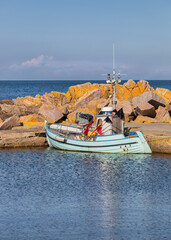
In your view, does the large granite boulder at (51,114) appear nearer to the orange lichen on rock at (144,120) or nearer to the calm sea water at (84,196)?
the orange lichen on rock at (144,120)

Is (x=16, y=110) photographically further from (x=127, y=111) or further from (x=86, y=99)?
(x=127, y=111)

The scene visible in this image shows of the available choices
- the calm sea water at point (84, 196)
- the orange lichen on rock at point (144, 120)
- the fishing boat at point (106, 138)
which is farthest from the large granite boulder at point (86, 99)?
the calm sea water at point (84, 196)

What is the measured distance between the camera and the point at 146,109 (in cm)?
4300

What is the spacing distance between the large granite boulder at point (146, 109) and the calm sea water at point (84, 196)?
994 cm

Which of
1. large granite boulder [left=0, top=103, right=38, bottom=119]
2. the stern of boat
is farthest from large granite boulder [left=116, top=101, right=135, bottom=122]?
large granite boulder [left=0, top=103, right=38, bottom=119]

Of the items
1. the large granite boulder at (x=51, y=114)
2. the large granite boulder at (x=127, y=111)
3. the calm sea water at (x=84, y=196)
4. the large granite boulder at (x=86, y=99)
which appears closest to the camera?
the calm sea water at (x=84, y=196)

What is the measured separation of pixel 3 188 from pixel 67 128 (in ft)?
51.7

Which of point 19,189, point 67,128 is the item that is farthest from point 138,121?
point 19,189

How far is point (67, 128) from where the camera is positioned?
39.9 m

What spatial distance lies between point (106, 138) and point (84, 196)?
12183 millimetres

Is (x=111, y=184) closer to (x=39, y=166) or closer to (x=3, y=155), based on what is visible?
(x=39, y=166)

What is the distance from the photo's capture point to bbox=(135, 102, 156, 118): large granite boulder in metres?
43.0

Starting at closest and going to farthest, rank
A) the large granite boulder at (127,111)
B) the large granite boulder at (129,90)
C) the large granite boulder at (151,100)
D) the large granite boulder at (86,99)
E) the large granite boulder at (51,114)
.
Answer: the large granite boulder at (127,111) → the large granite boulder at (51,114) → the large granite boulder at (151,100) → the large granite boulder at (86,99) → the large granite boulder at (129,90)

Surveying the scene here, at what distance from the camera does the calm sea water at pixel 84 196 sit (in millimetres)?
17750
